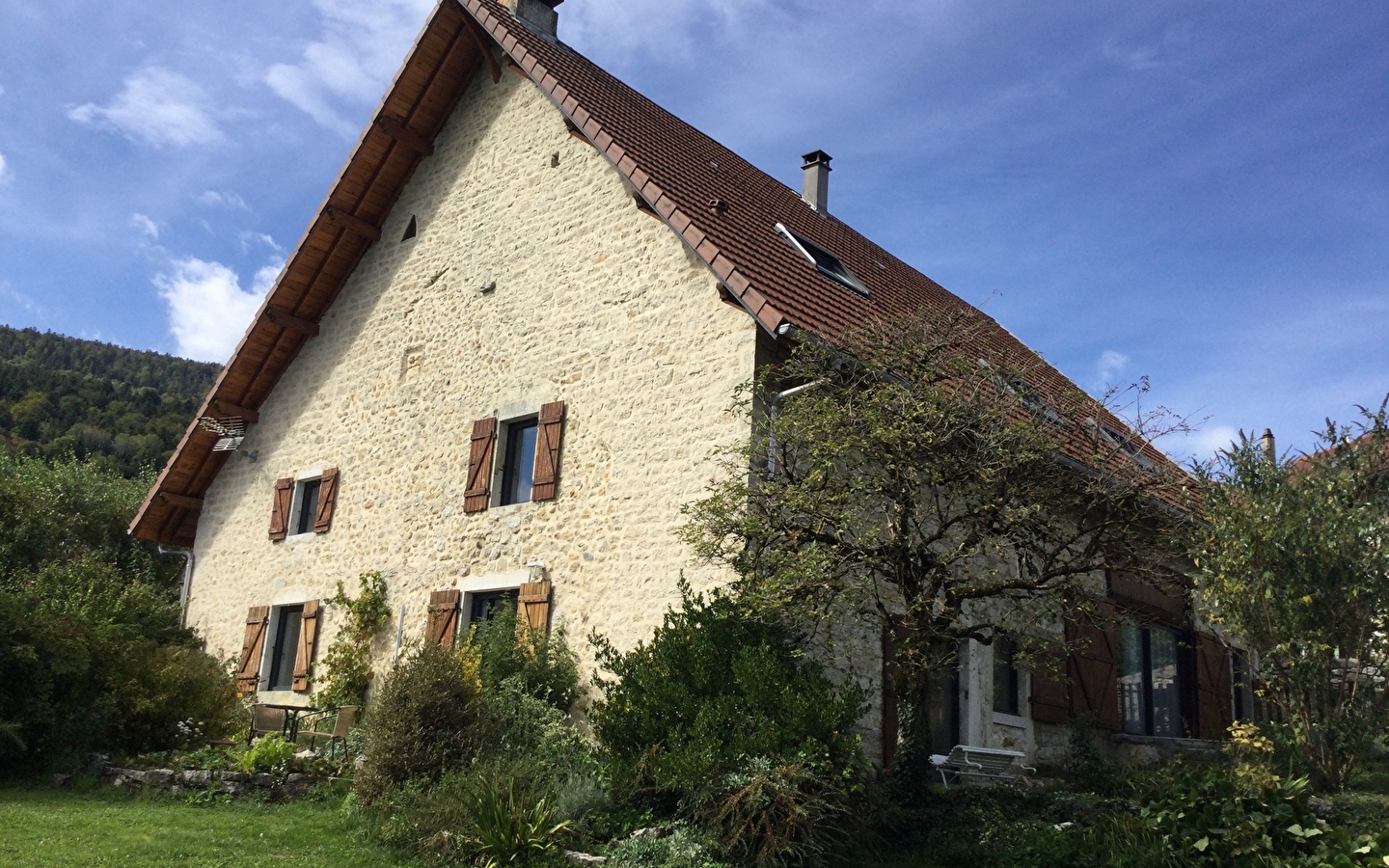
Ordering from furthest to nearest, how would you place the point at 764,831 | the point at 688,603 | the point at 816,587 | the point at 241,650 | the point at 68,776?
the point at 241,650, the point at 68,776, the point at 688,603, the point at 816,587, the point at 764,831

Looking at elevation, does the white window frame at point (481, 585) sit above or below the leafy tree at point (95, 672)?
above

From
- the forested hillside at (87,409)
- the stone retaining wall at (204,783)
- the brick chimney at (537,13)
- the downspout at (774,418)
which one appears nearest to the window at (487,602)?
the stone retaining wall at (204,783)

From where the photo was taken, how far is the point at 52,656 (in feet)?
31.6

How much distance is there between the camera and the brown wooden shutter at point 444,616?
11.3 meters

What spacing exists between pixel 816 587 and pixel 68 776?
6376 millimetres

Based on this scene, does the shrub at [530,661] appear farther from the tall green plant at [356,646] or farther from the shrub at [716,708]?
the tall green plant at [356,646]

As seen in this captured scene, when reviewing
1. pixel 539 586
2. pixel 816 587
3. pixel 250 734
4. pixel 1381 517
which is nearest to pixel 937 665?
pixel 816 587

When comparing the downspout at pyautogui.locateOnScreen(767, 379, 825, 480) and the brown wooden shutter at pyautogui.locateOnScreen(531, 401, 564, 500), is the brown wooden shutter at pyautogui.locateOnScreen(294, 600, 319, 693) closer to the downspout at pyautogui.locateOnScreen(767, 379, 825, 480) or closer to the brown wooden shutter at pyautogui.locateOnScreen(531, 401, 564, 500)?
the brown wooden shutter at pyautogui.locateOnScreen(531, 401, 564, 500)

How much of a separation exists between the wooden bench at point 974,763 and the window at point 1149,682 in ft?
11.8

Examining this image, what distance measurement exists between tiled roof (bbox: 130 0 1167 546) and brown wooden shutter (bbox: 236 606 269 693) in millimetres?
2406

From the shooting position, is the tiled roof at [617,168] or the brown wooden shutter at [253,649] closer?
the tiled roof at [617,168]

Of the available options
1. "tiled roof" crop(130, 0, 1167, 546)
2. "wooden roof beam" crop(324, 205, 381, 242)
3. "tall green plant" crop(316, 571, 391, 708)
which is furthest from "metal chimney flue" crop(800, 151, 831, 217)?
"tall green plant" crop(316, 571, 391, 708)

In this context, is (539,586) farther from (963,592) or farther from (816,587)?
(963,592)

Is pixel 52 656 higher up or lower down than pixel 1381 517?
lower down
